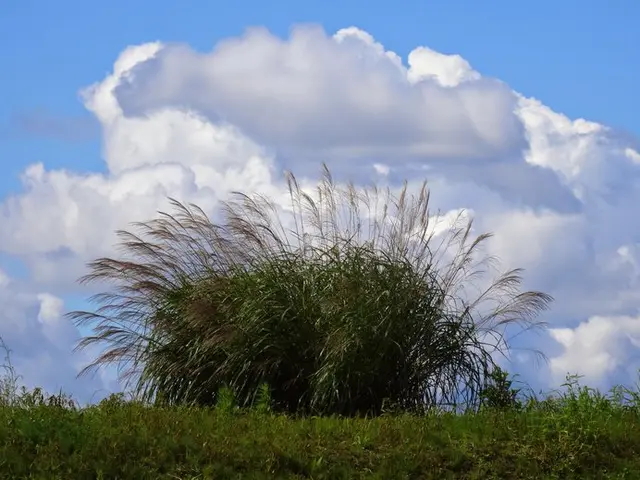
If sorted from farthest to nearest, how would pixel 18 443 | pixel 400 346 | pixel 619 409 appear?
pixel 400 346
pixel 619 409
pixel 18 443

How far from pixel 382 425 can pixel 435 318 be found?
103 inches

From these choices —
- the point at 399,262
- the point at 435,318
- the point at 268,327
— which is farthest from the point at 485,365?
the point at 268,327

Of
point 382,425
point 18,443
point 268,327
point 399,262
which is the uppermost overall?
point 399,262

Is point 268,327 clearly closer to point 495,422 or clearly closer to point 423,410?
point 423,410

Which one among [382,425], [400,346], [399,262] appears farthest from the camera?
[399,262]

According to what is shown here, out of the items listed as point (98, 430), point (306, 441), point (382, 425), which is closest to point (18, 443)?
point (98, 430)

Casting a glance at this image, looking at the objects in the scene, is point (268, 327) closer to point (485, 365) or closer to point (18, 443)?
point (485, 365)

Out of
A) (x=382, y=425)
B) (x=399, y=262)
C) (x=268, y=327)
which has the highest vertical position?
(x=399, y=262)

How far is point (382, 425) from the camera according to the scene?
24.3 ft

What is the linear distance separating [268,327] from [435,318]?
5.60ft

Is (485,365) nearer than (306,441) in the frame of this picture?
No

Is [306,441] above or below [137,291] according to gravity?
below

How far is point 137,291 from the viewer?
1066 centimetres

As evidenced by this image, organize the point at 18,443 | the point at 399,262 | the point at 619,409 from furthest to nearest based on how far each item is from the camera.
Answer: the point at 399,262
the point at 619,409
the point at 18,443
